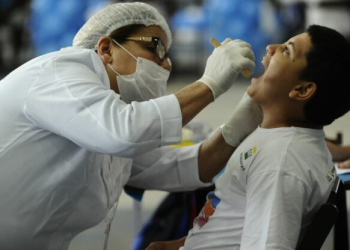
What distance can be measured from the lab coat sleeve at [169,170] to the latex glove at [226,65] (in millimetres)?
467

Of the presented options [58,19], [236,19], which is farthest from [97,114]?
[236,19]

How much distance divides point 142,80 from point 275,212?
595 mm

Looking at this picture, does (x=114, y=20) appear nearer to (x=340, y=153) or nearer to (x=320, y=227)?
(x=320, y=227)

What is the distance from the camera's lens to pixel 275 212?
1413mm

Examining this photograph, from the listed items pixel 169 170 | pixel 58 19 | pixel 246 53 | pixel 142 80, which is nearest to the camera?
pixel 246 53

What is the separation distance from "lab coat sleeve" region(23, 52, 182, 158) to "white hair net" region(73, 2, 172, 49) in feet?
1.02

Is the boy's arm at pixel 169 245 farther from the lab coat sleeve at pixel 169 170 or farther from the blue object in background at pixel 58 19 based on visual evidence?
the blue object in background at pixel 58 19

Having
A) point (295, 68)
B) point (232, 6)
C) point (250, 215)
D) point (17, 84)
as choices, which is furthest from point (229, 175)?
point (232, 6)

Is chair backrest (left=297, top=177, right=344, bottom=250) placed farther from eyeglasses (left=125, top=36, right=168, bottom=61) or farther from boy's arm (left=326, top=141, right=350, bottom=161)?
boy's arm (left=326, top=141, right=350, bottom=161)

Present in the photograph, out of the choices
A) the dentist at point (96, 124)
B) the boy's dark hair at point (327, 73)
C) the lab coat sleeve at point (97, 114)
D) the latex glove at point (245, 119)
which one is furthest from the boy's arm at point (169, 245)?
the boy's dark hair at point (327, 73)

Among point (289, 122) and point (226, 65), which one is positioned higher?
point (226, 65)

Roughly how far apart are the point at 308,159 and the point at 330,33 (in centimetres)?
31

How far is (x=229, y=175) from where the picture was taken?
1.66 meters

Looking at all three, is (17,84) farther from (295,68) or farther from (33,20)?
(33,20)
